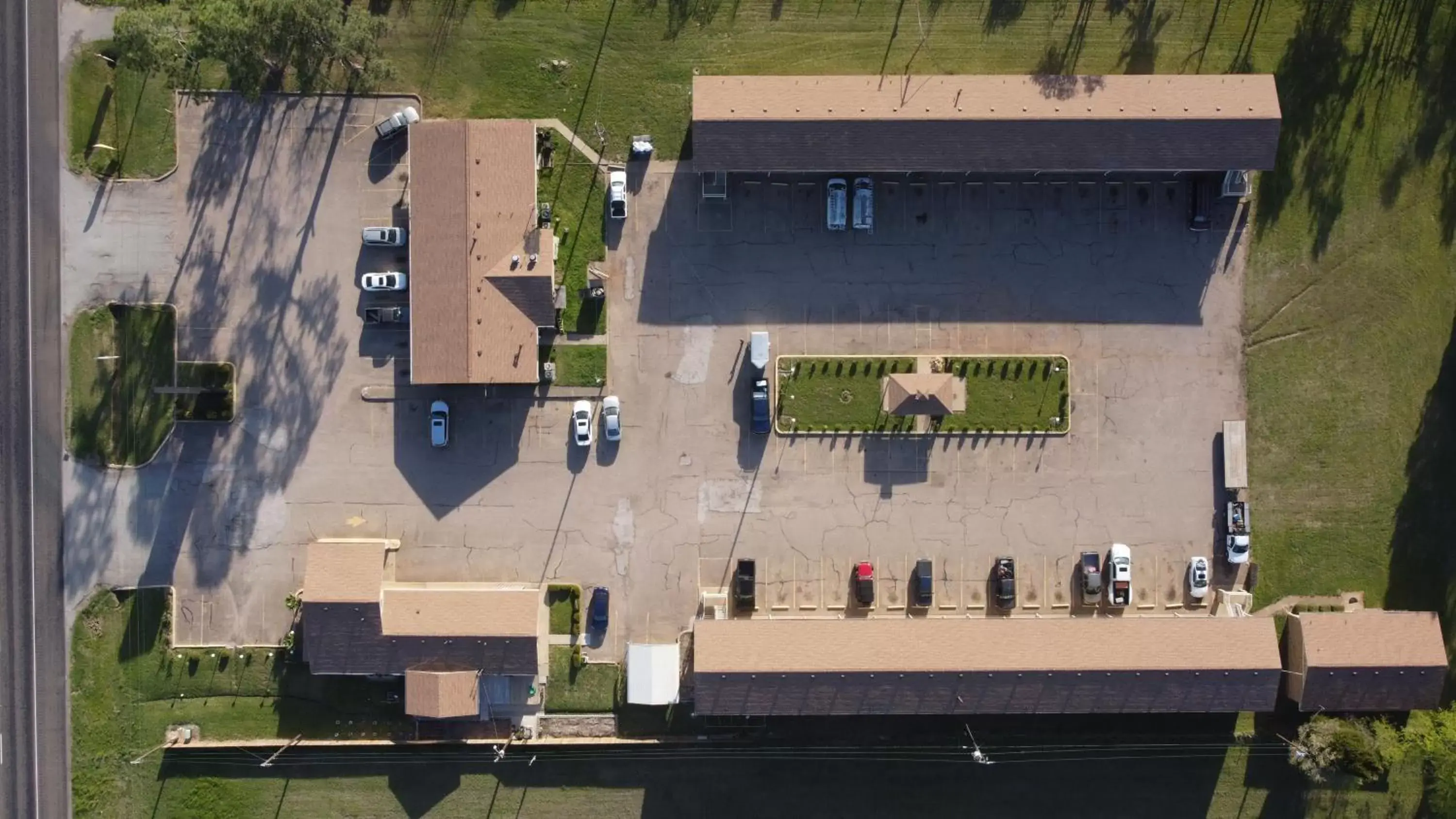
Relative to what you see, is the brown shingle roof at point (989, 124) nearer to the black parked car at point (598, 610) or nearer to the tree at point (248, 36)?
the tree at point (248, 36)

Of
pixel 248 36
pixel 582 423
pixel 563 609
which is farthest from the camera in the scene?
pixel 563 609

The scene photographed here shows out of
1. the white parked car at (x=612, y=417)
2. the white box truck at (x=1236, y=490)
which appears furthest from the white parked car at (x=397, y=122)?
the white box truck at (x=1236, y=490)

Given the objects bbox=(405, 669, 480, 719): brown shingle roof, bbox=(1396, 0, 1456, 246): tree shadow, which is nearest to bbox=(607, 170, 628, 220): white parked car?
bbox=(405, 669, 480, 719): brown shingle roof

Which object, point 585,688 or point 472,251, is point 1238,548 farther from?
point 472,251

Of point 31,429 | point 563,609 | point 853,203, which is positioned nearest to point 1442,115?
point 853,203

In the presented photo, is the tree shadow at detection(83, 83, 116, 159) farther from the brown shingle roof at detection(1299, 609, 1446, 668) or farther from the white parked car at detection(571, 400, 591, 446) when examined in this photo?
the brown shingle roof at detection(1299, 609, 1446, 668)

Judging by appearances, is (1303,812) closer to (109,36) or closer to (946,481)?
(946,481)
